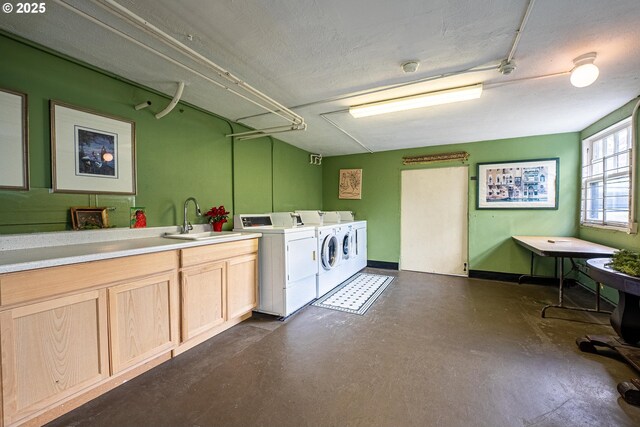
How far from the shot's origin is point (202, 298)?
90.9 inches

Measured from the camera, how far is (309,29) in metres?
1.70

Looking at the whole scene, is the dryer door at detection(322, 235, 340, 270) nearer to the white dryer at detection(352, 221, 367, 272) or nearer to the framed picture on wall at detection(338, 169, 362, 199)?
the white dryer at detection(352, 221, 367, 272)

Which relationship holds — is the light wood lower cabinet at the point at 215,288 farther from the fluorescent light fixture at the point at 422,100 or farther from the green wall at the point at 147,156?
the fluorescent light fixture at the point at 422,100

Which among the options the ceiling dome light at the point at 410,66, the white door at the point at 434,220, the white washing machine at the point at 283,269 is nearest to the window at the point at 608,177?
the white door at the point at 434,220

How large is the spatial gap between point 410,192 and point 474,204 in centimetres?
110

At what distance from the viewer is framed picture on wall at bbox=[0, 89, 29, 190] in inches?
67.4

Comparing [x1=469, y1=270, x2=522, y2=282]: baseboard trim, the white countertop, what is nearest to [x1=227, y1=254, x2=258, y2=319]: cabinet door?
the white countertop

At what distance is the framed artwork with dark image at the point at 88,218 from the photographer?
6.59ft

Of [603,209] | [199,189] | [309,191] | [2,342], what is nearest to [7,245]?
[2,342]

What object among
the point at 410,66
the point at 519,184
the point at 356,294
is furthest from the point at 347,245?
the point at 519,184

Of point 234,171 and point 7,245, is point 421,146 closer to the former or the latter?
point 234,171

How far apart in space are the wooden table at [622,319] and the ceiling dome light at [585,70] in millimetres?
1472

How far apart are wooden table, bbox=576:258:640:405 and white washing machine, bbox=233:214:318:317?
104 inches

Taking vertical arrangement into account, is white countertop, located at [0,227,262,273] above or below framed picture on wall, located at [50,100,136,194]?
below
